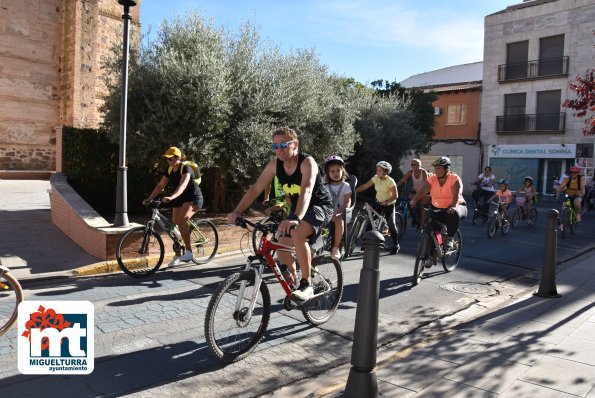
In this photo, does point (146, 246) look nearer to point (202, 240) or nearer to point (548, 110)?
point (202, 240)

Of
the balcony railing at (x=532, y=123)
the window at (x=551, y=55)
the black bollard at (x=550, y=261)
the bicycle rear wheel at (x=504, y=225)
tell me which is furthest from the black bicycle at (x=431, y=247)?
the window at (x=551, y=55)

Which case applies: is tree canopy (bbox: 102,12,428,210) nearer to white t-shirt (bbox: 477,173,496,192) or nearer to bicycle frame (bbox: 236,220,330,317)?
white t-shirt (bbox: 477,173,496,192)

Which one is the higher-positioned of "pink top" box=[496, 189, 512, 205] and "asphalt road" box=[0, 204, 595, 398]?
"pink top" box=[496, 189, 512, 205]

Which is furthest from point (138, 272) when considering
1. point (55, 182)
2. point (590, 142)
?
point (590, 142)

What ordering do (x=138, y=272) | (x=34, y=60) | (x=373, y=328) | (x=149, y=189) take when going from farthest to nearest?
1. (x=34, y=60)
2. (x=149, y=189)
3. (x=138, y=272)
4. (x=373, y=328)

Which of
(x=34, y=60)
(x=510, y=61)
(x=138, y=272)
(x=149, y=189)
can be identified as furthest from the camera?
(x=510, y=61)

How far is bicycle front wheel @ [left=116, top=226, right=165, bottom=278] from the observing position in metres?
6.72

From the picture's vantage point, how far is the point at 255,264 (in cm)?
416

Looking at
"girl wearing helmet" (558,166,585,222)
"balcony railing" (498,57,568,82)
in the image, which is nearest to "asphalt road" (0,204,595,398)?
"girl wearing helmet" (558,166,585,222)

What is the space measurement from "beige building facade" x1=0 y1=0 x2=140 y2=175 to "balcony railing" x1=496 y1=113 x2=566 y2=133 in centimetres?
2243

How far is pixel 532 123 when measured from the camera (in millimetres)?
29844

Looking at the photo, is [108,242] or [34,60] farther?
[34,60]

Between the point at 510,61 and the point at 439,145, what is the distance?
6.85 metres

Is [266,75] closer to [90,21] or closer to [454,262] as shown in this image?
[454,262]
